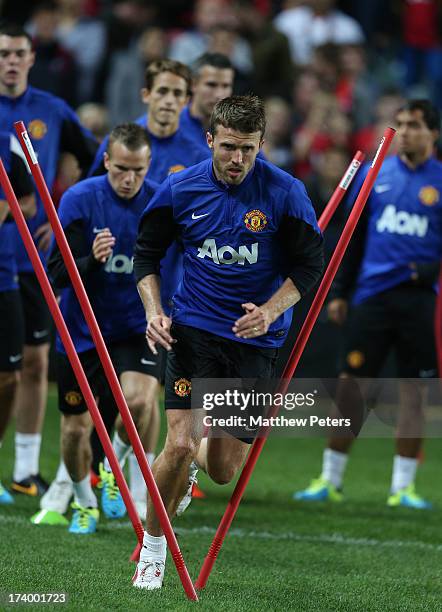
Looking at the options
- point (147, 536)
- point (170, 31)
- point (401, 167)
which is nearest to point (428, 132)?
point (401, 167)

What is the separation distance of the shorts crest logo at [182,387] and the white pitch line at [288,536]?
1.91 metres

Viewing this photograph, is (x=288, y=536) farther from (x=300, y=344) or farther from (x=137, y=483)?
(x=300, y=344)

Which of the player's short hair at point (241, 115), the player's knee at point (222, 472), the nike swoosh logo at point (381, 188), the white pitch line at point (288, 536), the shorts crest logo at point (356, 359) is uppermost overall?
the player's short hair at point (241, 115)

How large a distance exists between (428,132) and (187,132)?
1809 millimetres

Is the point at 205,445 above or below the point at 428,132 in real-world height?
below

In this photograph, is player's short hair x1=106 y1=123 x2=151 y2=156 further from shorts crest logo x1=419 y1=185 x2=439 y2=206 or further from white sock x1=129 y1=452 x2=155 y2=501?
shorts crest logo x1=419 y1=185 x2=439 y2=206

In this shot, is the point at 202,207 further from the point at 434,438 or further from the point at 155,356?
the point at 434,438

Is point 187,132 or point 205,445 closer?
point 205,445

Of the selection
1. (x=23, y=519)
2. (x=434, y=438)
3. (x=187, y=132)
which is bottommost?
(x=434, y=438)

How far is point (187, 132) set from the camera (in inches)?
369

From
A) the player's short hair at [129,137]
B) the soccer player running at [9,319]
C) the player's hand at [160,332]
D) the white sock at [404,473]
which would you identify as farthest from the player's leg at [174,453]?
the white sock at [404,473]

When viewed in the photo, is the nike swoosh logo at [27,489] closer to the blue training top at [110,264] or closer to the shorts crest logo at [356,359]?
the blue training top at [110,264]

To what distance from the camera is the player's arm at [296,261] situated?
625 cm

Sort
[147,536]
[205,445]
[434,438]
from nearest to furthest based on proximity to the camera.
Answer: [147,536] → [205,445] → [434,438]
